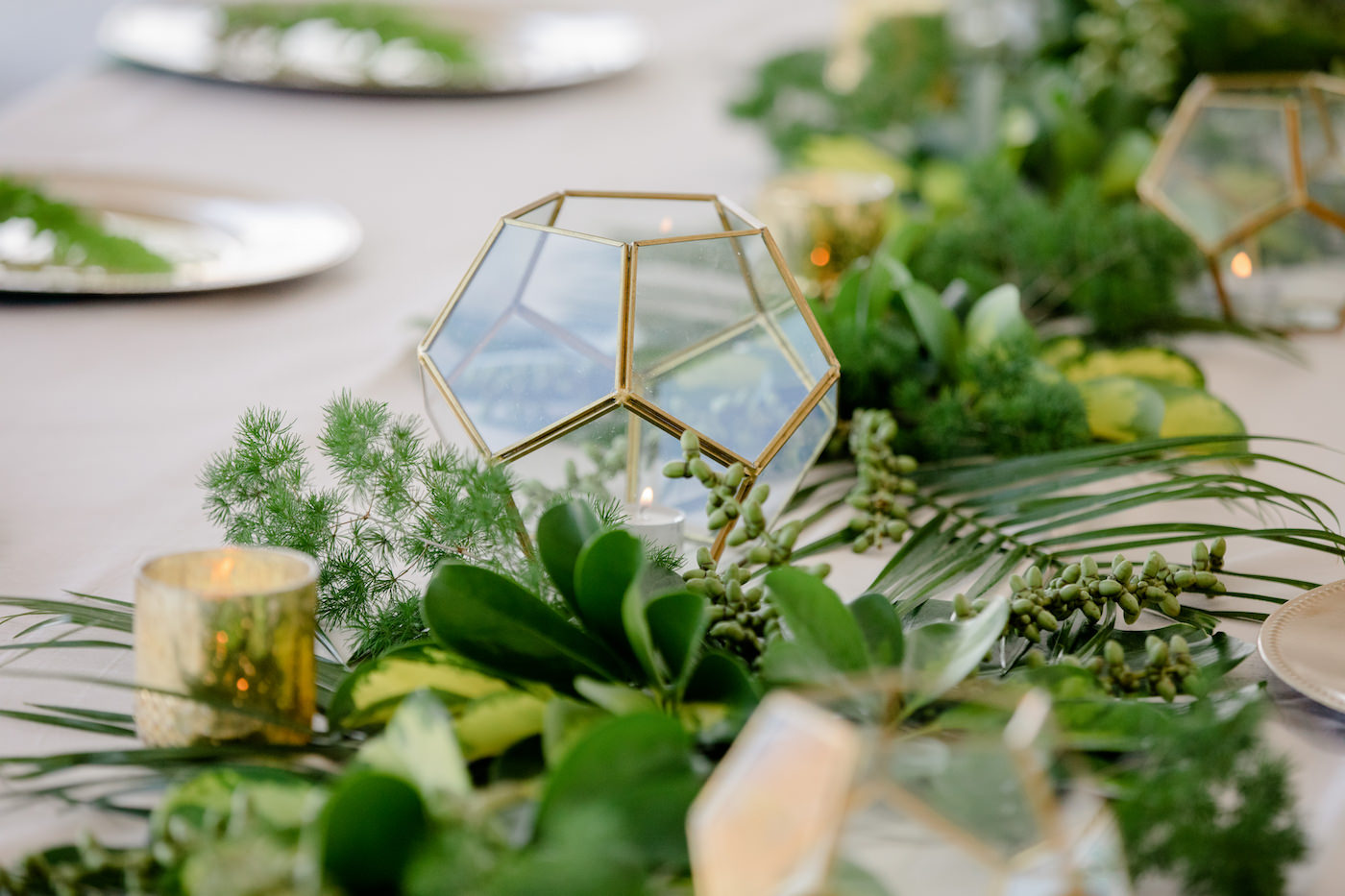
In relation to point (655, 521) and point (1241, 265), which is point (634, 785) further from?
point (1241, 265)

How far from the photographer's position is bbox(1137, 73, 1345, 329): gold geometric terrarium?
0.89 meters

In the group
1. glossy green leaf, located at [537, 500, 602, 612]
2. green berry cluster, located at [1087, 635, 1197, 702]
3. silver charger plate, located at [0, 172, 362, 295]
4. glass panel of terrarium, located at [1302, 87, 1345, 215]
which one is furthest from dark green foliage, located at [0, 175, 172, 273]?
glass panel of terrarium, located at [1302, 87, 1345, 215]

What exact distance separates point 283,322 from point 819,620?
0.60 m

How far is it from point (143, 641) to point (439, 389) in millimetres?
170

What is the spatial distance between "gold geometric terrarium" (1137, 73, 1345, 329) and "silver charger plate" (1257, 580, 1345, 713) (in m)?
0.50

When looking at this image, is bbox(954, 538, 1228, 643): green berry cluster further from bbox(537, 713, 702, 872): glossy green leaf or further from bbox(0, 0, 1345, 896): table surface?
bbox(537, 713, 702, 872): glossy green leaf

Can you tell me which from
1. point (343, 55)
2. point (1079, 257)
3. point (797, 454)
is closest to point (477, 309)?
point (797, 454)

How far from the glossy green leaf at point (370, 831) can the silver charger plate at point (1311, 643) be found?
297 millimetres

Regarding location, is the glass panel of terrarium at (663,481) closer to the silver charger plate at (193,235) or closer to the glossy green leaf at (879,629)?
the glossy green leaf at (879,629)

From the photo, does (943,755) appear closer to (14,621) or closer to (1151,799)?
(1151,799)

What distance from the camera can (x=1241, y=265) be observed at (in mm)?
910

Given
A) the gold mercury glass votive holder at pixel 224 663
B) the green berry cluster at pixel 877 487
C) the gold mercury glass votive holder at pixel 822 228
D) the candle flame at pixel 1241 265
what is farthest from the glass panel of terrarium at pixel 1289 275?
the gold mercury glass votive holder at pixel 224 663

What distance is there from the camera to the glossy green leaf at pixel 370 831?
0.27m

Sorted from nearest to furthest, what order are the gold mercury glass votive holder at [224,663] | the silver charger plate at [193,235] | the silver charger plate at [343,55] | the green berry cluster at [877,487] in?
the gold mercury glass votive holder at [224,663], the green berry cluster at [877,487], the silver charger plate at [193,235], the silver charger plate at [343,55]
